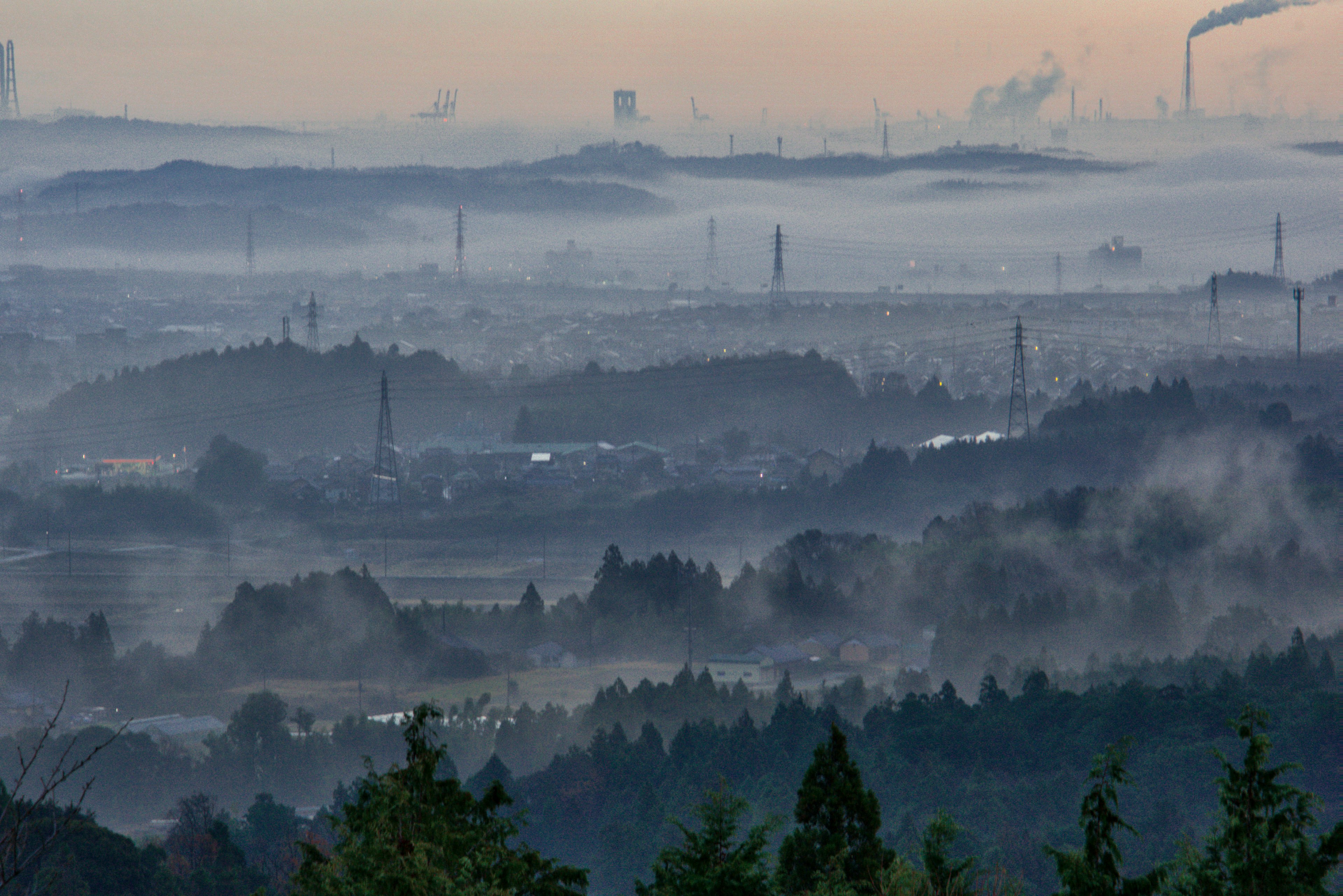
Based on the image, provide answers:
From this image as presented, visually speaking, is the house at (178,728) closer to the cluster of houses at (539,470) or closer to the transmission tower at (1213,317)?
the cluster of houses at (539,470)

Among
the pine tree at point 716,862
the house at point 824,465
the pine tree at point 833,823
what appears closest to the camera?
the pine tree at point 716,862

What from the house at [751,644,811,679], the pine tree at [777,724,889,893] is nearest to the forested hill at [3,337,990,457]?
the house at [751,644,811,679]

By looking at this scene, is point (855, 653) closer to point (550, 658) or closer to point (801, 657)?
point (801, 657)

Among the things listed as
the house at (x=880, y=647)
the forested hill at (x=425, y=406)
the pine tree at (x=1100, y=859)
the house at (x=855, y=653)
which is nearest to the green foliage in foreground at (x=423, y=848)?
the pine tree at (x=1100, y=859)

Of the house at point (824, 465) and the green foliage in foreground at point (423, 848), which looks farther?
the house at point (824, 465)

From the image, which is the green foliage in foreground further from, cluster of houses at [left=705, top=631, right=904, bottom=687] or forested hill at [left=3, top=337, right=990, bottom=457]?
forested hill at [left=3, top=337, right=990, bottom=457]

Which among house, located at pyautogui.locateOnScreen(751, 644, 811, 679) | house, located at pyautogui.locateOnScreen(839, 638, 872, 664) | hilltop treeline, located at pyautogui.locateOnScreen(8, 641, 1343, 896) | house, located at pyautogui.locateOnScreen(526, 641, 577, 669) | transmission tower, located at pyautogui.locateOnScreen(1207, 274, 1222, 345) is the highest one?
transmission tower, located at pyautogui.locateOnScreen(1207, 274, 1222, 345)

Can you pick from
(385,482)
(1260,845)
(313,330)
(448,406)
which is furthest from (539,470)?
(1260,845)
